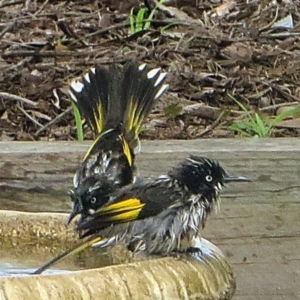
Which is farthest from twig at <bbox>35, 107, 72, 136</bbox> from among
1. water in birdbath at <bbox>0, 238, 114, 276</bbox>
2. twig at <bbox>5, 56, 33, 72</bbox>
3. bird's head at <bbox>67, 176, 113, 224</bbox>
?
water in birdbath at <bbox>0, 238, 114, 276</bbox>

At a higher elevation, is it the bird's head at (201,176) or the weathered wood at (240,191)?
the bird's head at (201,176)

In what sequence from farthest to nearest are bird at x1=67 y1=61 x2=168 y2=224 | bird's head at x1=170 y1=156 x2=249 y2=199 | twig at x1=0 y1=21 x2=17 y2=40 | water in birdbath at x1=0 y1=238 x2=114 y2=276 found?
twig at x1=0 y1=21 x2=17 y2=40 < bird at x1=67 y1=61 x2=168 y2=224 < bird's head at x1=170 y1=156 x2=249 y2=199 < water in birdbath at x1=0 y1=238 x2=114 y2=276

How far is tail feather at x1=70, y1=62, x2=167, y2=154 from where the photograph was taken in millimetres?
3752

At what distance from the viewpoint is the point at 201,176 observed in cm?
340

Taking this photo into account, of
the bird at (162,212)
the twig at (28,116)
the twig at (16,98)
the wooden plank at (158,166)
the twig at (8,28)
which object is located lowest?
the twig at (28,116)

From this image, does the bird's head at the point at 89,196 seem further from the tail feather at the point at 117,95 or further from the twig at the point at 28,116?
the twig at the point at 28,116

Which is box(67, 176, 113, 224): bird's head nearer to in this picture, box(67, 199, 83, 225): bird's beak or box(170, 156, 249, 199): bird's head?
box(67, 199, 83, 225): bird's beak

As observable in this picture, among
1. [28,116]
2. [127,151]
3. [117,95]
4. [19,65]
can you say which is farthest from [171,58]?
[127,151]

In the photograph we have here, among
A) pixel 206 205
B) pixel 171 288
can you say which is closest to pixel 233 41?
pixel 206 205

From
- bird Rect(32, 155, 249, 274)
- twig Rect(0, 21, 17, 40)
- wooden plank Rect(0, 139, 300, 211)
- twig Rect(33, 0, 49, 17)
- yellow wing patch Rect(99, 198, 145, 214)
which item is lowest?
twig Rect(0, 21, 17, 40)

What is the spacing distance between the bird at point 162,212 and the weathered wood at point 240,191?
339 mm

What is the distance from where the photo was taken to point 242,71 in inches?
197

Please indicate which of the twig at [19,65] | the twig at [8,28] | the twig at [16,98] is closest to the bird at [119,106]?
the twig at [16,98]

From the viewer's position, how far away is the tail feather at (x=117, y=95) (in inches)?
148
